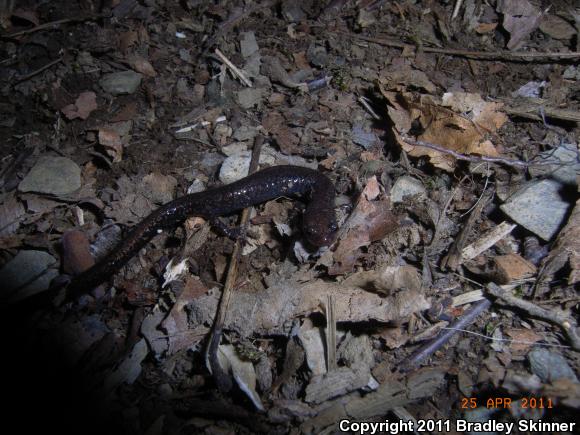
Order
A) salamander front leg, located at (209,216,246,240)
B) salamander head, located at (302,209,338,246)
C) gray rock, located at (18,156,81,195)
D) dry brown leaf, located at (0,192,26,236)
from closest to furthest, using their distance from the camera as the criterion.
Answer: salamander head, located at (302,209,338,246), salamander front leg, located at (209,216,246,240), dry brown leaf, located at (0,192,26,236), gray rock, located at (18,156,81,195)

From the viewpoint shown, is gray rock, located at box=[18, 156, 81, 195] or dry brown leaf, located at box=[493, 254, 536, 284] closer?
dry brown leaf, located at box=[493, 254, 536, 284]

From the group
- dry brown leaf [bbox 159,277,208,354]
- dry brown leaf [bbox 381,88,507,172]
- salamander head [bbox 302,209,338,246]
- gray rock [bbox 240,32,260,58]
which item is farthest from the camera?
gray rock [bbox 240,32,260,58]

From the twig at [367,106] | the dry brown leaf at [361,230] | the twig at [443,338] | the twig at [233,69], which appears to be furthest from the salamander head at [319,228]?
the twig at [233,69]

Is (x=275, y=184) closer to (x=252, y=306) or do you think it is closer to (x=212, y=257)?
(x=212, y=257)

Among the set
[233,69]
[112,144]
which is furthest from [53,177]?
[233,69]

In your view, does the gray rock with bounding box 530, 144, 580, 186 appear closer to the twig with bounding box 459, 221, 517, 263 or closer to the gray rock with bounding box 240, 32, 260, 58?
the twig with bounding box 459, 221, 517, 263

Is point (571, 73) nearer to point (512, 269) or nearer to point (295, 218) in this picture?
point (512, 269)

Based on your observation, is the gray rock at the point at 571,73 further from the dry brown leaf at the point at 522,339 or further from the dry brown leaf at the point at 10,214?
the dry brown leaf at the point at 10,214

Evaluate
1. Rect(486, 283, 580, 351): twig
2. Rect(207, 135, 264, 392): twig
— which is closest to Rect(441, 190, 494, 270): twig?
Rect(486, 283, 580, 351): twig
